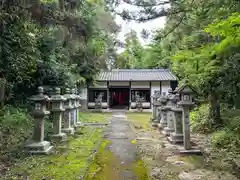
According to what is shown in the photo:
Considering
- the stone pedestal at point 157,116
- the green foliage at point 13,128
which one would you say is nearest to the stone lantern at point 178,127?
the stone pedestal at point 157,116

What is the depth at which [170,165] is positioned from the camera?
15.4 ft

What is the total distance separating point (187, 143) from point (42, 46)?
6.31 m

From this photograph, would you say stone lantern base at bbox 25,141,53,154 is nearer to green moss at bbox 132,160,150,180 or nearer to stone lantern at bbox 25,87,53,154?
stone lantern at bbox 25,87,53,154

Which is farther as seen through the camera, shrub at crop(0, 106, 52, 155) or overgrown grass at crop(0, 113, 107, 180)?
shrub at crop(0, 106, 52, 155)

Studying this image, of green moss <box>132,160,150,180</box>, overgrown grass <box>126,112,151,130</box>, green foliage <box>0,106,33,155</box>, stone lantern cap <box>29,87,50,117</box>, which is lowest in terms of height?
green moss <box>132,160,150,180</box>

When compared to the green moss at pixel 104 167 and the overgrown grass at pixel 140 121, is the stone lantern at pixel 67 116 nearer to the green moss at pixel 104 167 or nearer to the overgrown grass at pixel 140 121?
the green moss at pixel 104 167

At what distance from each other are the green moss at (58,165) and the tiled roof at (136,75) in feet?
46.3

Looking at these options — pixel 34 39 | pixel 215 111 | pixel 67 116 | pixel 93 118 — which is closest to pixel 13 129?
pixel 67 116

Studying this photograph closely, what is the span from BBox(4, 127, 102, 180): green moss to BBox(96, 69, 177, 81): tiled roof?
1411 centimetres

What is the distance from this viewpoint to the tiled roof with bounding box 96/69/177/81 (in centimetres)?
1992

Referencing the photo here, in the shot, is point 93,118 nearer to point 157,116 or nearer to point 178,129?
point 157,116

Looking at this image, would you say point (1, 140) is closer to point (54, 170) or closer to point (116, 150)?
point (54, 170)

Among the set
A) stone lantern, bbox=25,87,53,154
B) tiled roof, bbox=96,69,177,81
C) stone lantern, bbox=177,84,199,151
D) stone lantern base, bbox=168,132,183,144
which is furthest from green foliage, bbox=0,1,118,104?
tiled roof, bbox=96,69,177,81

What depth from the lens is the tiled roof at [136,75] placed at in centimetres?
1992
